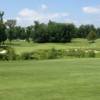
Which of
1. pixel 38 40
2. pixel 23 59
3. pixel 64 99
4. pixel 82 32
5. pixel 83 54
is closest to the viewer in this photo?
pixel 64 99

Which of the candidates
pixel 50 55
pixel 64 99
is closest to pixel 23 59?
pixel 50 55

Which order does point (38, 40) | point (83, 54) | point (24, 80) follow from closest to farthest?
point (24, 80) < point (83, 54) < point (38, 40)

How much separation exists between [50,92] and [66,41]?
366 ft

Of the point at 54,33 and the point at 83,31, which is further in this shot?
the point at 83,31

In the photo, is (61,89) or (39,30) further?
(39,30)

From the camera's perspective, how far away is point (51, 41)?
127 meters

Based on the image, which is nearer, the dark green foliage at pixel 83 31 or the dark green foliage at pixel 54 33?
the dark green foliage at pixel 54 33

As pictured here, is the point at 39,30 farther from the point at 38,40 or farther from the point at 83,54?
the point at 83,54

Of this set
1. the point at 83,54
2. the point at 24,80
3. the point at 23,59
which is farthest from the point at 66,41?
the point at 24,80

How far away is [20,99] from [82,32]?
147112mm

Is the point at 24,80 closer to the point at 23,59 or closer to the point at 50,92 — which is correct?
the point at 50,92

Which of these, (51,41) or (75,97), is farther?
(51,41)

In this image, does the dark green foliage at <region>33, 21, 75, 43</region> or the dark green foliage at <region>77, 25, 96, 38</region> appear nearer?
the dark green foliage at <region>33, 21, 75, 43</region>

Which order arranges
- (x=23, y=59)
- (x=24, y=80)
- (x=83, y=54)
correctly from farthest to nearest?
(x=83, y=54) < (x=23, y=59) < (x=24, y=80)
